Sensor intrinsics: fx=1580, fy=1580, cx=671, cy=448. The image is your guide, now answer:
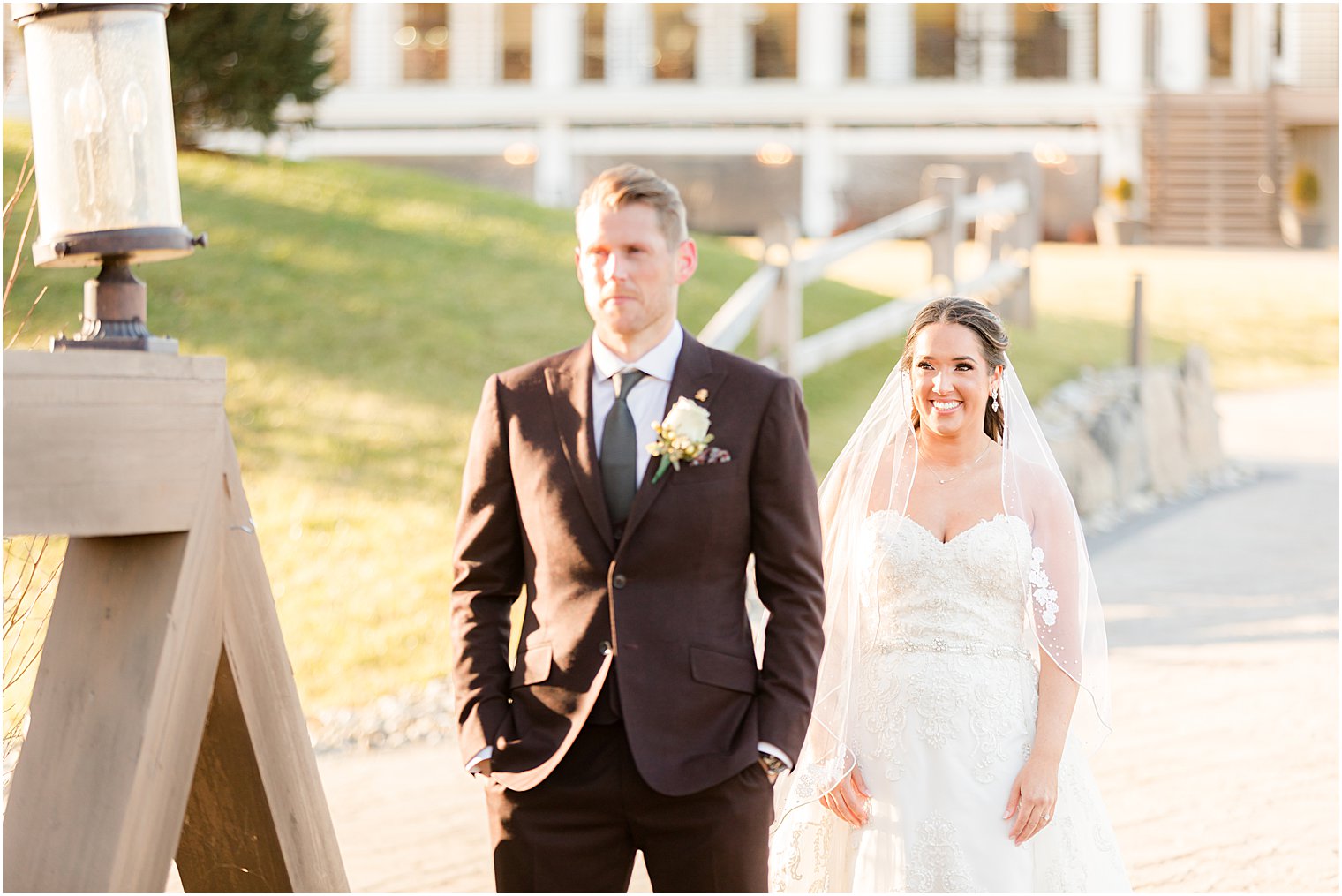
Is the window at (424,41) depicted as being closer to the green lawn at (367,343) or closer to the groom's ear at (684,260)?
the green lawn at (367,343)

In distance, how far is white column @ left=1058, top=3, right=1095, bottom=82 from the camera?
32.4 metres

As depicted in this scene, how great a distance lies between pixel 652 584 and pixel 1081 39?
3168cm

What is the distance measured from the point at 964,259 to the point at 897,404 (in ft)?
64.4

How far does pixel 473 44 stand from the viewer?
33188 mm

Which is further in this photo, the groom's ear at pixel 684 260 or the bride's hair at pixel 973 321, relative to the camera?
the bride's hair at pixel 973 321

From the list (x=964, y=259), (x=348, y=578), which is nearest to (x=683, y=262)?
(x=348, y=578)

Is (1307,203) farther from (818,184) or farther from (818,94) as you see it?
(818,94)

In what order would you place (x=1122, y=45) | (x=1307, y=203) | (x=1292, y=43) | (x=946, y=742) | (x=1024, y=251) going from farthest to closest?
(x=1292, y=43) → (x=1122, y=45) → (x=1307, y=203) → (x=1024, y=251) → (x=946, y=742)

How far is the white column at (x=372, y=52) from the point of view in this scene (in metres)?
32.6

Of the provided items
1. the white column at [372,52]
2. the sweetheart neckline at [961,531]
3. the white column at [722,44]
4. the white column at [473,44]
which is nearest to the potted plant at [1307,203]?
the white column at [722,44]

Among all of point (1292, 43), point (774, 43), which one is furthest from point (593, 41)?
point (1292, 43)

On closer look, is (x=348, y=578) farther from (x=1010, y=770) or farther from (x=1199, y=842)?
(x=1010, y=770)

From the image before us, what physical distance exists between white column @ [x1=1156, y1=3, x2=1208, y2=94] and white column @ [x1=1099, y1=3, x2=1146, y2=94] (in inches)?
17.0

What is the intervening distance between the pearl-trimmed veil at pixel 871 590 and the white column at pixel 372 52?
29795 mm
